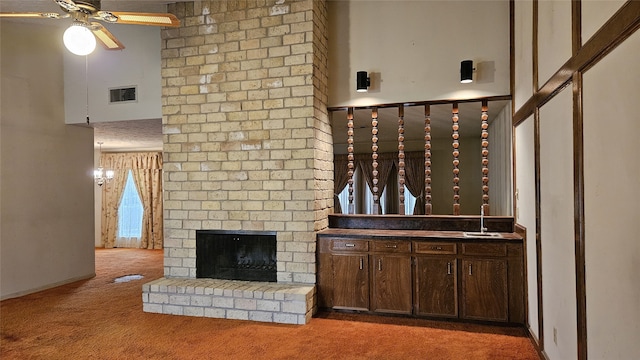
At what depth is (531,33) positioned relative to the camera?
3.26m

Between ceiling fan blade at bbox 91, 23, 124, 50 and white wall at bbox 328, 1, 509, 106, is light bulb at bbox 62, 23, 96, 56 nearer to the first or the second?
ceiling fan blade at bbox 91, 23, 124, 50

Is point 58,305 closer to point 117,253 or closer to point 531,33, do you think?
point 117,253

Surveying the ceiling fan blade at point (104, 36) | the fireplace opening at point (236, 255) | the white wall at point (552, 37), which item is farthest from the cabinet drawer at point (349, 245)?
the ceiling fan blade at point (104, 36)

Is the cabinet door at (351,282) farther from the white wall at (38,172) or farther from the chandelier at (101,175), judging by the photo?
the chandelier at (101,175)

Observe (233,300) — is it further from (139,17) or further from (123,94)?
(123,94)

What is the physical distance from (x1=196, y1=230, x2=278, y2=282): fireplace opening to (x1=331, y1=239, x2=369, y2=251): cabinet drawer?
689 mm

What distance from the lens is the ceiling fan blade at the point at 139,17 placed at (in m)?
3.01

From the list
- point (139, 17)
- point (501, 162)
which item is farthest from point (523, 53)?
point (139, 17)

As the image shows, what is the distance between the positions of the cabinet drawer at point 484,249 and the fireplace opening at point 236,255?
6.63ft

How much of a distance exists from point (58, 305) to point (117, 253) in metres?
4.27

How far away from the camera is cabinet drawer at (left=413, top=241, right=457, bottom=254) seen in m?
4.02

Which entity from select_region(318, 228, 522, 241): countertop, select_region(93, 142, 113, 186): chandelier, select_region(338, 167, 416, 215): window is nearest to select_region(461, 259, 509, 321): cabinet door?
select_region(318, 228, 522, 241): countertop

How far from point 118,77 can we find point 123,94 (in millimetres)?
245

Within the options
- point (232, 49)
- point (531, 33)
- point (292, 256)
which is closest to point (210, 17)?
point (232, 49)
